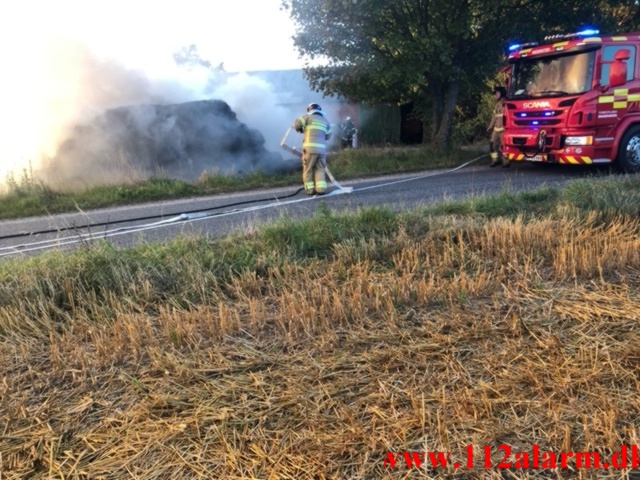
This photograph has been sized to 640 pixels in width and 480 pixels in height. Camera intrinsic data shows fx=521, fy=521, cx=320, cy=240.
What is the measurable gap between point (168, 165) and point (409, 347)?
13.6m

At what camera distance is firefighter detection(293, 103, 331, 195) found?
8930 millimetres

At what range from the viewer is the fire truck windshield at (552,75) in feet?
31.3

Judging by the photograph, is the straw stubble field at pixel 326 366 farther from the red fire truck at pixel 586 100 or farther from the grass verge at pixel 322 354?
the red fire truck at pixel 586 100

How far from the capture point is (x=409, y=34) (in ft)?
43.2

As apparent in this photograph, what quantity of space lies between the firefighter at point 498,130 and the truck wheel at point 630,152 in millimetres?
2477

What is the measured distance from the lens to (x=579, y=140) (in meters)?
9.66

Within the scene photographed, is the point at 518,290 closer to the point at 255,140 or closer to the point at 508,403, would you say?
the point at 508,403

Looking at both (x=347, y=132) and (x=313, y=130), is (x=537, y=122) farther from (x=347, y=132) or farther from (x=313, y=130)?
(x=347, y=132)

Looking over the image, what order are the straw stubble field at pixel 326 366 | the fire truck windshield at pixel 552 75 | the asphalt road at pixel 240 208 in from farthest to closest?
the fire truck windshield at pixel 552 75, the asphalt road at pixel 240 208, the straw stubble field at pixel 326 366

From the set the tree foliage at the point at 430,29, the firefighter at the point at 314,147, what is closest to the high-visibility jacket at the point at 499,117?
the tree foliage at the point at 430,29

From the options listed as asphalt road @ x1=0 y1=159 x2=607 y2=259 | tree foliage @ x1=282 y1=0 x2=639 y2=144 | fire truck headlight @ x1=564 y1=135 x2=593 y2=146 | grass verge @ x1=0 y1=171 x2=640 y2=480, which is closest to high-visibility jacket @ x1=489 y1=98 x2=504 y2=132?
asphalt road @ x1=0 y1=159 x2=607 y2=259

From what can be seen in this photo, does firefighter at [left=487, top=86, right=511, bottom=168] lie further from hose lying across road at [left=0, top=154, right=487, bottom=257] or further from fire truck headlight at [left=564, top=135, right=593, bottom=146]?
hose lying across road at [left=0, top=154, right=487, bottom=257]

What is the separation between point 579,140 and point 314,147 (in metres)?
4.97

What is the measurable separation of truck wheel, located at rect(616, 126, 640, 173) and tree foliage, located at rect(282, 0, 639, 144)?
4486 mm
